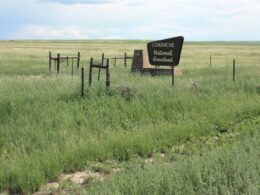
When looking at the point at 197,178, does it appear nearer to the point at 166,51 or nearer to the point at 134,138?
the point at 134,138

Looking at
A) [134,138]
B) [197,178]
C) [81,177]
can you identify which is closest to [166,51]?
[134,138]

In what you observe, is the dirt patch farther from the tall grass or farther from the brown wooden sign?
the brown wooden sign

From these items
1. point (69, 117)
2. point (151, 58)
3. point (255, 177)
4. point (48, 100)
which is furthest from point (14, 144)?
point (151, 58)

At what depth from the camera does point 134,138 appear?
870cm

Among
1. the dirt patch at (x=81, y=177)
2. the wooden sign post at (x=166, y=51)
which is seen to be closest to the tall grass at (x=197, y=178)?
the dirt patch at (x=81, y=177)

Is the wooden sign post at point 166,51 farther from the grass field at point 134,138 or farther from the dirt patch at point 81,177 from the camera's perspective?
the dirt patch at point 81,177

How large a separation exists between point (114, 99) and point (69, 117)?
1827mm

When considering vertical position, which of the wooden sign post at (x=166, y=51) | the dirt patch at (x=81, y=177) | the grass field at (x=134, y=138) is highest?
the wooden sign post at (x=166, y=51)

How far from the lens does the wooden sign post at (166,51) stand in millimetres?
15820

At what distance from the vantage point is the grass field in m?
5.56

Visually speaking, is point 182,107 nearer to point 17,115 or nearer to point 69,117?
point 69,117

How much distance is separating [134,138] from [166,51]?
311 inches

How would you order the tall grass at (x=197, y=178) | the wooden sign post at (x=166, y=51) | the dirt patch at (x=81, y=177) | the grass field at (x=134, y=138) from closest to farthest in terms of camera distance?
1. the tall grass at (x=197, y=178)
2. the grass field at (x=134, y=138)
3. the dirt patch at (x=81, y=177)
4. the wooden sign post at (x=166, y=51)

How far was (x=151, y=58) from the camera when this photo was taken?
16.9 m
